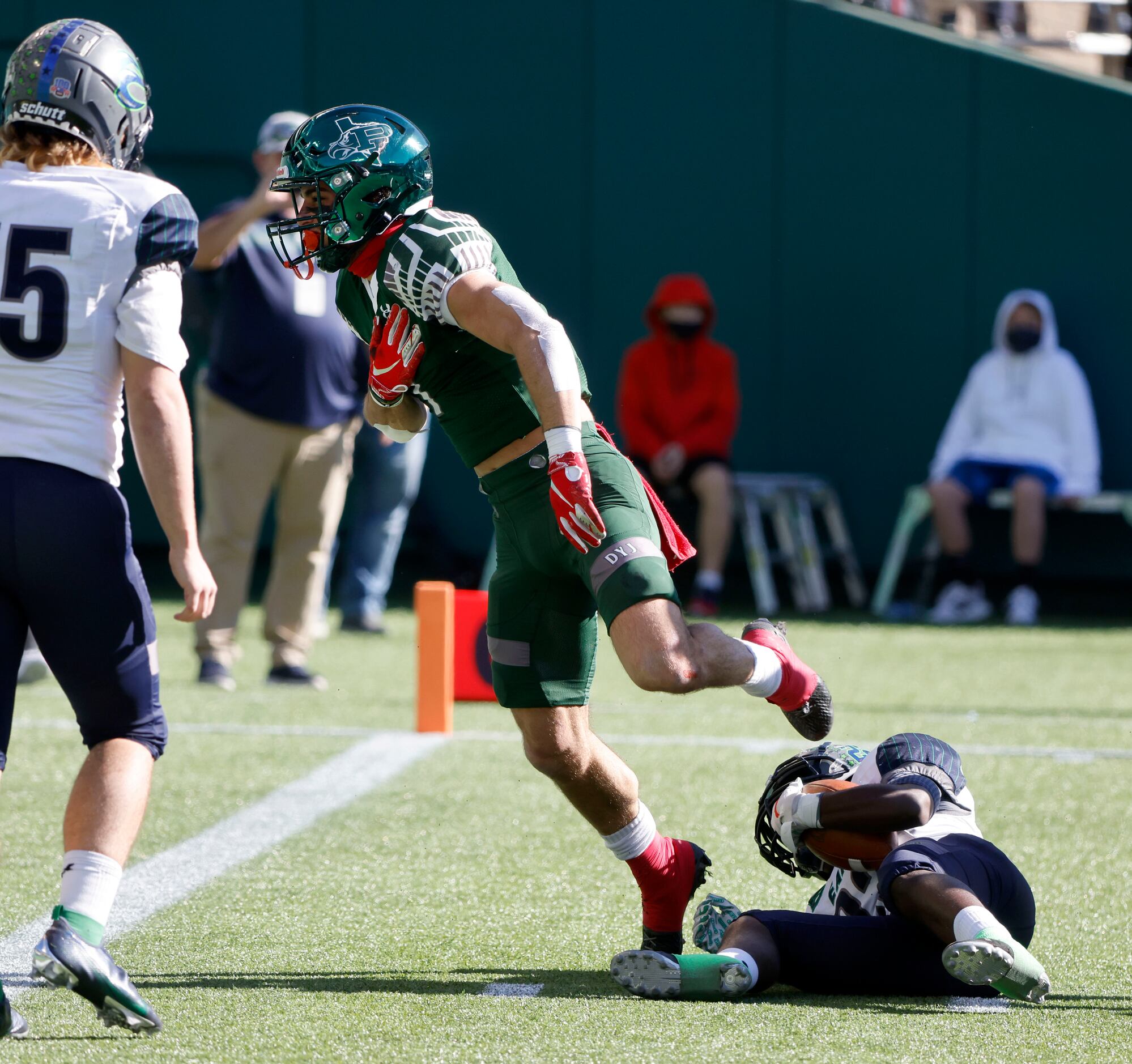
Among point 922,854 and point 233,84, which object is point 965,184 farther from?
point 922,854

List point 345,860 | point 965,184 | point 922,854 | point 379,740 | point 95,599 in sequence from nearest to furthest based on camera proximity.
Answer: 1. point 95,599
2. point 922,854
3. point 345,860
4. point 379,740
5. point 965,184

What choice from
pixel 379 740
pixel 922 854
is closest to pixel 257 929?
pixel 922 854

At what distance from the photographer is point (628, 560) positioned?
303cm

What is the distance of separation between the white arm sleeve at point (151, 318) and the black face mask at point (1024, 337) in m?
8.39

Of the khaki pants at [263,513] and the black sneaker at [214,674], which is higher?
the khaki pants at [263,513]

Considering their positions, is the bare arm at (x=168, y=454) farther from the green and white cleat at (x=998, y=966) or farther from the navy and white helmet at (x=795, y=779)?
the green and white cleat at (x=998, y=966)

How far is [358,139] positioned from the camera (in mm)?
3221

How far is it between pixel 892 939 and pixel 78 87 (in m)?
2.05

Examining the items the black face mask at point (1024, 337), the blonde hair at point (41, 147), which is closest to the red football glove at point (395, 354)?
the blonde hair at point (41, 147)

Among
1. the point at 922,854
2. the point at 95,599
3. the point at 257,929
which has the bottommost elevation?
the point at 257,929

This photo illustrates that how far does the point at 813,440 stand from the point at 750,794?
6.57 metres

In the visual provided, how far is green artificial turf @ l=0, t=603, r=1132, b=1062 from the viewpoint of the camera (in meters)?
2.75

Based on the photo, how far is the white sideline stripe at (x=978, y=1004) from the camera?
295cm

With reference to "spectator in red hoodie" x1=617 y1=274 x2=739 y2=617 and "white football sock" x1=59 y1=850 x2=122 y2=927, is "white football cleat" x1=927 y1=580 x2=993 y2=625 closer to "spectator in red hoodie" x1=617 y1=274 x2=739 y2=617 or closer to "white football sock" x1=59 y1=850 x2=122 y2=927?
"spectator in red hoodie" x1=617 y1=274 x2=739 y2=617
